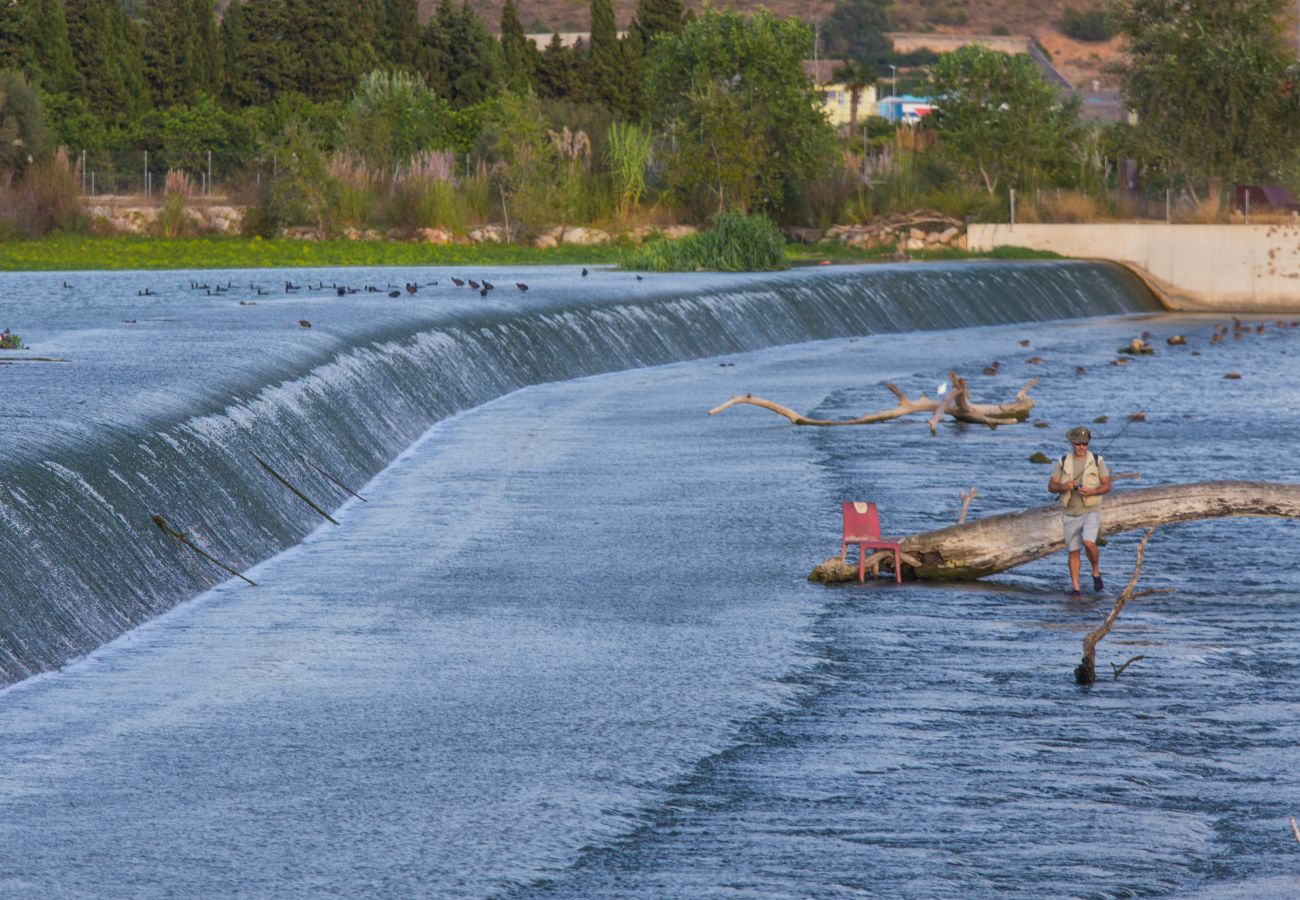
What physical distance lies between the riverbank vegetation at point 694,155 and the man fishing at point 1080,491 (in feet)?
95.9

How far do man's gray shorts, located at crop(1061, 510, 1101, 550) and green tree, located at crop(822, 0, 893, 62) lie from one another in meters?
130

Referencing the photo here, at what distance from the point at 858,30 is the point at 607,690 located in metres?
141

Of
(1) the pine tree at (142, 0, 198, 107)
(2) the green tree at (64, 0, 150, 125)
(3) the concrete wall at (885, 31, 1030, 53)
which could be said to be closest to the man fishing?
(2) the green tree at (64, 0, 150, 125)

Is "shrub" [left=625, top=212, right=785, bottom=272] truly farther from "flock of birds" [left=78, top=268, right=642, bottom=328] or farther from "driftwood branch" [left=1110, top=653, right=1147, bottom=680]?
"driftwood branch" [left=1110, top=653, right=1147, bottom=680]

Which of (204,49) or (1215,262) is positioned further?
(204,49)

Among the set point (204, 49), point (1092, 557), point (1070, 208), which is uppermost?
point (204, 49)

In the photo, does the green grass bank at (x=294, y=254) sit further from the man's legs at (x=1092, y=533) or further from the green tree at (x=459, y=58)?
the green tree at (x=459, y=58)

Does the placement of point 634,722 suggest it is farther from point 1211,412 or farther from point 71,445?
point 1211,412

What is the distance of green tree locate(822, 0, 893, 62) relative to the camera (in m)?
144

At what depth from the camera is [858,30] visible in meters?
148

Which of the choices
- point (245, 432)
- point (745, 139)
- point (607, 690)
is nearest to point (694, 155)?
point (745, 139)

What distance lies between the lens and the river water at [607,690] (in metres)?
8.43

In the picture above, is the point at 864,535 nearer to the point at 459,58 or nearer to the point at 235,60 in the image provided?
the point at 235,60

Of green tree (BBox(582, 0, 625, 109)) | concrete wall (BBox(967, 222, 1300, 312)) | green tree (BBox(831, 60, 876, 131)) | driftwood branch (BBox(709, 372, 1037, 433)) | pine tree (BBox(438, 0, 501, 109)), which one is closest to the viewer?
driftwood branch (BBox(709, 372, 1037, 433))
